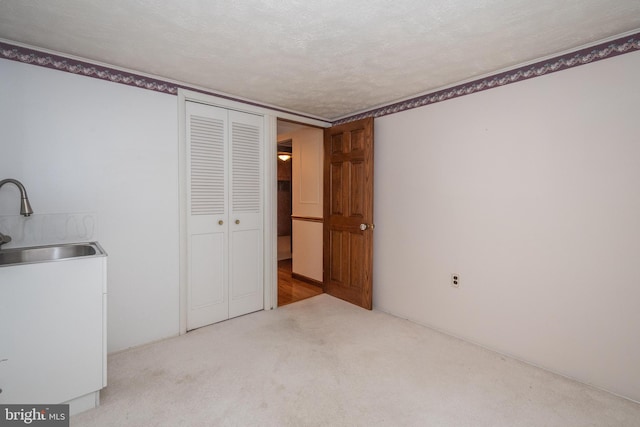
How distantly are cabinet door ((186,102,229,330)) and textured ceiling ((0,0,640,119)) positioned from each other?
0.50 metres

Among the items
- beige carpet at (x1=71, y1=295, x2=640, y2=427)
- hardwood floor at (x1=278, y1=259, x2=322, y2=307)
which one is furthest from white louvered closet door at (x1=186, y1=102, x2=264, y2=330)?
hardwood floor at (x1=278, y1=259, x2=322, y2=307)

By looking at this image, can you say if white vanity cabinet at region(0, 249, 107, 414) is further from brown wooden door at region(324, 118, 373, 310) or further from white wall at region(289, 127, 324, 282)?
white wall at region(289, 127, 324, 282)

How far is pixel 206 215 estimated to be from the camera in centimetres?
302

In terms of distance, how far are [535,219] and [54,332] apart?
10.8 feet

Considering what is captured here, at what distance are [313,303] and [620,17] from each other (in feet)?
11.5

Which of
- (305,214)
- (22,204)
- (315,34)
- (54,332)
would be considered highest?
(315,34)

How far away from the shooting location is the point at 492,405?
6.20 ft

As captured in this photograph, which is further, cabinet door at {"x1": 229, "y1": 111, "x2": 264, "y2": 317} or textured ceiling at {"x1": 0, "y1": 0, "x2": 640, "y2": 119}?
cabinet door at {"x1": 229, "y1": 111, "x2": 264, "y2": 317}

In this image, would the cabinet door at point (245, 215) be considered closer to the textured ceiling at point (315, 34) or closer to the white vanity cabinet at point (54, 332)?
the textured ceiling at point (315, 34)

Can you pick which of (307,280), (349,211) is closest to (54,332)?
(349,211)

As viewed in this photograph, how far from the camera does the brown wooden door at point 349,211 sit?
3.45m

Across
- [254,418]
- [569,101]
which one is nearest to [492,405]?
[254,418]

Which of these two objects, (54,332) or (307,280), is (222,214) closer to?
(54,332)

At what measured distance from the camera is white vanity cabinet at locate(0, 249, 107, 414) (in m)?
1.58
